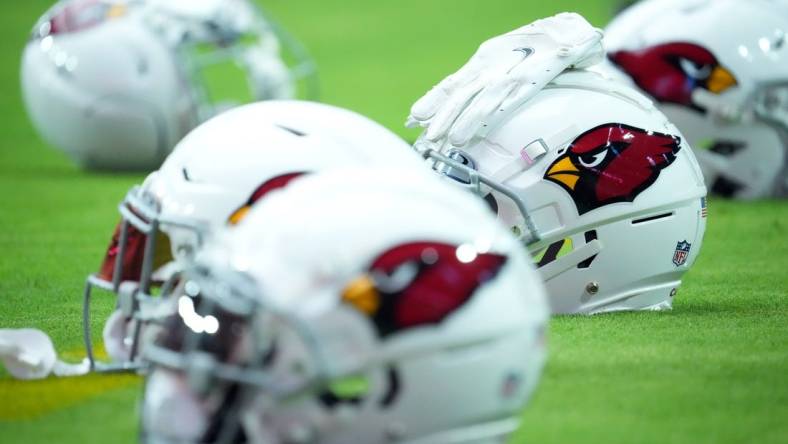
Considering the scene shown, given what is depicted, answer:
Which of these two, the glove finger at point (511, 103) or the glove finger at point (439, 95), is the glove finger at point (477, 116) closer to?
the glove finger at point (511, 103)

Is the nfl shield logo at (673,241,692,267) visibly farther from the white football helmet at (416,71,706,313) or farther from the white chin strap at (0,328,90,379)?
the white chin strap at (0,328,90,379)

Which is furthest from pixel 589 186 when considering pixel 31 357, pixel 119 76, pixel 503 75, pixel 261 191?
pixel 119 76

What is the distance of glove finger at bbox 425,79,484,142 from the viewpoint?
4781 mm

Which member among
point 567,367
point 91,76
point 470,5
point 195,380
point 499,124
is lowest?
point 470,5

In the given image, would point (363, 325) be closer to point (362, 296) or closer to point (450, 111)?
point (362, 296)

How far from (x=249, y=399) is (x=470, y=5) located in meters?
13.3

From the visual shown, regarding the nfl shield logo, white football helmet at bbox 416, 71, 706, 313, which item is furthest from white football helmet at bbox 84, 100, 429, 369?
the nfl shield logo

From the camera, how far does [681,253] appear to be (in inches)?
190

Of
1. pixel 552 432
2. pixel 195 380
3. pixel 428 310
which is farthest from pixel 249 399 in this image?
pixel 552 432

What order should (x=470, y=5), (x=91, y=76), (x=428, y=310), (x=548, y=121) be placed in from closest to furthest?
(x=428, y=310), (x=548, y=121), (x=91, y=76), (x=470, y=5)

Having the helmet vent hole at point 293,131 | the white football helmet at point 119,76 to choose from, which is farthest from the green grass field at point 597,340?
the helmet vent hole at point 293,131

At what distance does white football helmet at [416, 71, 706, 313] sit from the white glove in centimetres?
5

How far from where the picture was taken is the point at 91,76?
810cm

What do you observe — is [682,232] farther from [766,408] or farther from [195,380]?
[195,380]
